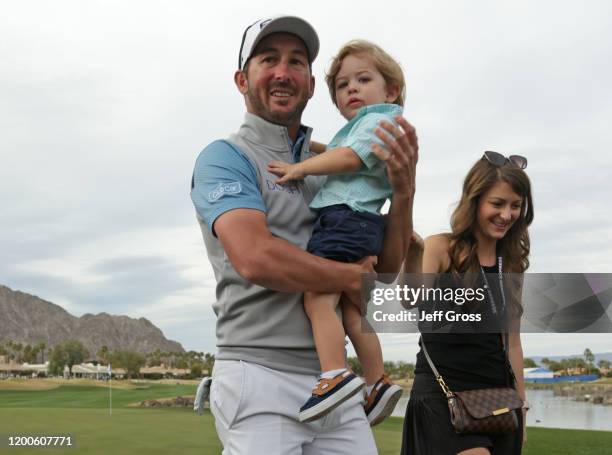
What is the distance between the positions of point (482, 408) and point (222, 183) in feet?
6.09

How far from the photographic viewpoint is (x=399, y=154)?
2.59 m

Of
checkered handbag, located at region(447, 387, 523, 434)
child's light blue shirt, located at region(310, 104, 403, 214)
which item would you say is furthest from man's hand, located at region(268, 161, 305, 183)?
checkered handbag, located at region(447, 387, 523, 434)

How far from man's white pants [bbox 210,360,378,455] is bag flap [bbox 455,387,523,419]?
1.10 metres

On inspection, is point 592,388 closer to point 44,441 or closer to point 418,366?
point 44,441

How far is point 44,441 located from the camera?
33.1 ft

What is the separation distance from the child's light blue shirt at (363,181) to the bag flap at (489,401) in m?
1.28

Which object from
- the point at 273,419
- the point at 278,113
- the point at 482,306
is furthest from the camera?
the point at 482,306

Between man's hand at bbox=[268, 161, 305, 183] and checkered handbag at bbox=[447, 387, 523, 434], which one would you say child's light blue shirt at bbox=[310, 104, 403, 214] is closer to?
man's hand at bbox=[268, 161, 305, 183]

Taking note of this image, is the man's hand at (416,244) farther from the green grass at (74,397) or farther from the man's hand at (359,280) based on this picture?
the green grass at (74,397)

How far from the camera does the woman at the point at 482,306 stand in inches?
138

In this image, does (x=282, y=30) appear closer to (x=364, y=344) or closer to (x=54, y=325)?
(x=364, y=344)

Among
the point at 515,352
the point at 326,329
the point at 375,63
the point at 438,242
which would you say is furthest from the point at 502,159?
the point at 326,329

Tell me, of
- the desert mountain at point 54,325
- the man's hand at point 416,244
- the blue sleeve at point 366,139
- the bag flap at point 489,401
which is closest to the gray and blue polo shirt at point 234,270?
the blue sleeve at point 366,139

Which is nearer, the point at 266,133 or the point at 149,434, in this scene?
the point at 266,133
